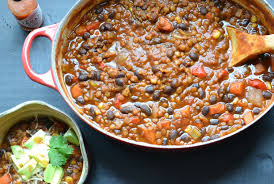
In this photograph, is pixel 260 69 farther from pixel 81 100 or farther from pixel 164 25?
pixel 81 100

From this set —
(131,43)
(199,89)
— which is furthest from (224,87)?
(131,43)

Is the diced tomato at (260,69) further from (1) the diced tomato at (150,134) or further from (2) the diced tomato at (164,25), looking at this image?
(1) the diced tomato at (150,134)

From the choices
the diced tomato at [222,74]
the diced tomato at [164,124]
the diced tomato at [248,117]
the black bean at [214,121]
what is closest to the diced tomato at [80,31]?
the diced tomato at [164,124]

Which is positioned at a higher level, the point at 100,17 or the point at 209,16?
the point at 209,16

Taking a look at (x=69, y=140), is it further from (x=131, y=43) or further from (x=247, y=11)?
(x=247, y=11)

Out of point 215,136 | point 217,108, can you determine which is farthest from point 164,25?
point 215,136

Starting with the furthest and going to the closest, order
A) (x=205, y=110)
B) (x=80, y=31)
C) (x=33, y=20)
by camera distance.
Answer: (x=33, y=20) < (x=80, y=31) < (x=205, y=110)
